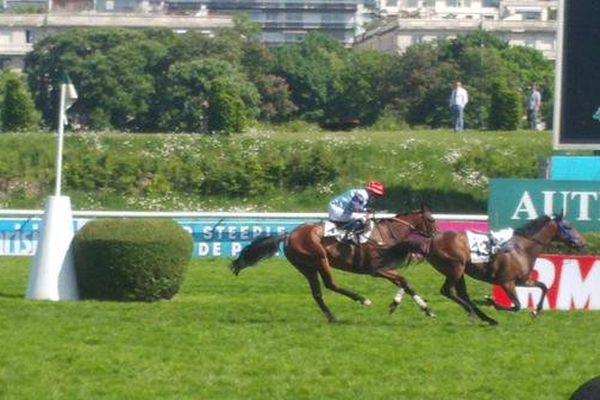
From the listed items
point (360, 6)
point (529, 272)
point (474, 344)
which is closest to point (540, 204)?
point (529, 272)

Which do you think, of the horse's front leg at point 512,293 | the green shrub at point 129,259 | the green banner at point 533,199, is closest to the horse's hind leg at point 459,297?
the horse's front leg at point 512,293

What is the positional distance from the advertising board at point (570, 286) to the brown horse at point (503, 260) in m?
0.80

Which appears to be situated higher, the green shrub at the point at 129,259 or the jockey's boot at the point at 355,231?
the jockey's boot at the point at 355,231

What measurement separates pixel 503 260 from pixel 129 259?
4.06 metres

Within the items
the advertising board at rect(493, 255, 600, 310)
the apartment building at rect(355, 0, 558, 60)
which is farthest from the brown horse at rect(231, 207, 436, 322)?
the apartment building at rect(355, 0, 558, 60)

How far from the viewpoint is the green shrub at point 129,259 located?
18.4 m

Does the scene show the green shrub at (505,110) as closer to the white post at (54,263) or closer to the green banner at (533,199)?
the green banner at (533,199)

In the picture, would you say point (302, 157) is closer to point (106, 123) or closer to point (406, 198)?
point (406, 198)

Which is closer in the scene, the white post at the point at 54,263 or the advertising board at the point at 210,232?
the white post at the point at 54,263

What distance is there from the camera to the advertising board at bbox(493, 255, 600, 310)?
1870 centimetres

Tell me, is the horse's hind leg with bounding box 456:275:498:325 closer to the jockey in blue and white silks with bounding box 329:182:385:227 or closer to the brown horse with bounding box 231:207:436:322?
the brown horse with bounding box 231:207:436:322

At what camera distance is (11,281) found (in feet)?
71.0

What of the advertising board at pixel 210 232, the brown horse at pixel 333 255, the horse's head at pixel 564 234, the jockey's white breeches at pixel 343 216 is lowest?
the advertising board at pixel 210 232

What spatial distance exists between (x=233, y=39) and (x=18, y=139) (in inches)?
1210
